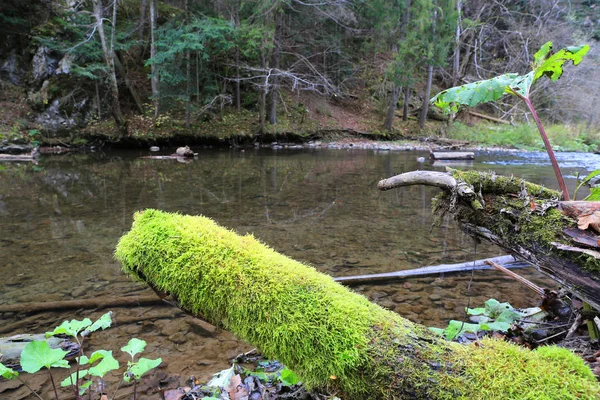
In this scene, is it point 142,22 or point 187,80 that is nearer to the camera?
point 187,80

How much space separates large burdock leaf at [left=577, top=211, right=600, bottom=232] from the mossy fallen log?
2.06 ft

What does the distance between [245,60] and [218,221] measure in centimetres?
1785

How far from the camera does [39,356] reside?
57.8 inches

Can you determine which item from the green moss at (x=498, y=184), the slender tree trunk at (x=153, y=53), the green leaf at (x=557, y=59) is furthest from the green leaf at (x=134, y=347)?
the slender tree trunk at (x=153, y=53)

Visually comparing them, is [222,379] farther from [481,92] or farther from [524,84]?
[524,84]

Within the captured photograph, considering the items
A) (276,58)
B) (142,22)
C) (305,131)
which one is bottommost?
(305,131)

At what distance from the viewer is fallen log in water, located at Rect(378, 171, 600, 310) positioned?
153cm

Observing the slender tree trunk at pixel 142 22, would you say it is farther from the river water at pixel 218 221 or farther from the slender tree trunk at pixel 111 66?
the river water at pixel 218 221

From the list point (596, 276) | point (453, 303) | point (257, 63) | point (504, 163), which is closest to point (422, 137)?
point (504, 163)

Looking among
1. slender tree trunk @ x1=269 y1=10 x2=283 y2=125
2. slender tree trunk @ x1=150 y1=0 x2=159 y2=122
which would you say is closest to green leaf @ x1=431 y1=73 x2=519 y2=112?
slender tree trunk @ x1=269 y1=10 x2=283 y2=125

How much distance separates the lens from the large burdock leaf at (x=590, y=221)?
4.94 ft

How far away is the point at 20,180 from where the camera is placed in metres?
9.86

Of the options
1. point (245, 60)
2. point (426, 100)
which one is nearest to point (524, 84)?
point (245, 60)

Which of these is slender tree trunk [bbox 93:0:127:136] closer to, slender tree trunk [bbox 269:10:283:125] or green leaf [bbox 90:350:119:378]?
slender tree trunk [bbox 269:10:283:125]
